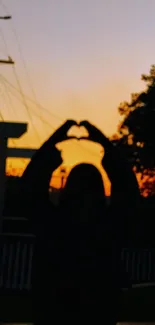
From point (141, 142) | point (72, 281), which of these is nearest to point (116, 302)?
point (72, 281)

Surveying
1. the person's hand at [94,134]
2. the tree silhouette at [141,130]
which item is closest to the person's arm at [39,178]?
the person's hand at [94,134]

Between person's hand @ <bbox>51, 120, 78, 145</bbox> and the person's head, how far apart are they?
0.45 meters

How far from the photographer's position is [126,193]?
315 inches

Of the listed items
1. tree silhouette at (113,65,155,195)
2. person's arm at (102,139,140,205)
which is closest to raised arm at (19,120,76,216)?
person's arm at (102,139,140,205)

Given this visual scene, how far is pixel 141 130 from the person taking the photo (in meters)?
50.0

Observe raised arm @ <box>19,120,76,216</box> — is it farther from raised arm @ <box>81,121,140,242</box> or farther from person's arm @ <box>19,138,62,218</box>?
raised arm @ <box>81,121,140,242</box>

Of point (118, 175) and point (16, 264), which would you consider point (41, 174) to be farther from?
point (16, 264)

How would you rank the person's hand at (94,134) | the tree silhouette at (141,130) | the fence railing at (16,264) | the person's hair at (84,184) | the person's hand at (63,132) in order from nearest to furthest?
the person's hand at (63,132), the person's hand at (94,134), the person's hair at (84,184), the fence railing at (16,264), the tree silhouette at (141,130)

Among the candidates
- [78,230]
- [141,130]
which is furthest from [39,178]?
[141,130]

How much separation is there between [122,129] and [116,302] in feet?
146

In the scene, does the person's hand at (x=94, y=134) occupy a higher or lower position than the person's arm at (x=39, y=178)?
higher

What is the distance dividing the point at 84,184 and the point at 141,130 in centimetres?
4227

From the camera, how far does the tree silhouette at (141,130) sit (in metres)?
49.5

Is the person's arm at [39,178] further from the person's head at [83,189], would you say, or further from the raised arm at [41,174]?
the person's head at [83,189]
